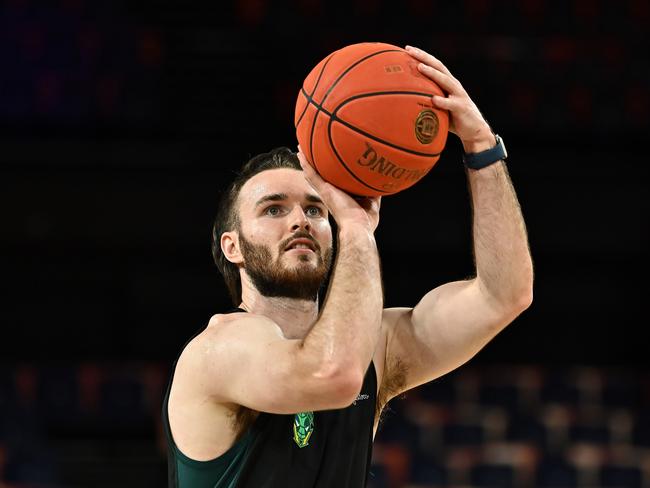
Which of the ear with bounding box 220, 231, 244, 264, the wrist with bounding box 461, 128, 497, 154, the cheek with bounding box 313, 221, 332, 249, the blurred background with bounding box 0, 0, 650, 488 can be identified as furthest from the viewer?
the blurred background with bounding box 0, 0, 650, 488

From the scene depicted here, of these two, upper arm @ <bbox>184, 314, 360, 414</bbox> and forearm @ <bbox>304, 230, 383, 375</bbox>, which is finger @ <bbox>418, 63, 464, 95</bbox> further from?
upper arm @ <bbox>184, 314, 360, 414</bbox>

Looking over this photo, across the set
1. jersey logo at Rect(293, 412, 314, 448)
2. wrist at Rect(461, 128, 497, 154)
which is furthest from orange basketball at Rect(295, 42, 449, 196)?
jersey logo at Rect(293, 412, 314, 448)

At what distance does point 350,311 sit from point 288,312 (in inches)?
19.7

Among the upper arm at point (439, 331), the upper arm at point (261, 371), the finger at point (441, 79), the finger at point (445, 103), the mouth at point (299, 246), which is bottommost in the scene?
the upper arm at point (439, 331)

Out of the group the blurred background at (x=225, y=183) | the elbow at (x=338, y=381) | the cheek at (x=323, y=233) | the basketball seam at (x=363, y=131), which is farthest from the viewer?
the blurred background at (x=225, y=183)

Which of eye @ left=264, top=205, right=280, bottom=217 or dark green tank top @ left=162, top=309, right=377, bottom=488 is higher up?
eye @ left=264, top=205, right=280, bottom=217

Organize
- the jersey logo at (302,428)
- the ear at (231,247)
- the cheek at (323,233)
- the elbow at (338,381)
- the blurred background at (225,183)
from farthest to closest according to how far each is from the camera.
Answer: the blurred background at (225,183) < the ear at (231,247) < the cheek at (323,233) < the jersey logo at (302,428) < the elbow at (338,381)

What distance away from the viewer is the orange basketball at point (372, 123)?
2744 millimetres

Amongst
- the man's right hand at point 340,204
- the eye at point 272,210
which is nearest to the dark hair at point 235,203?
the eye at point 272,210

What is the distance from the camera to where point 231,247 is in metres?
3.28

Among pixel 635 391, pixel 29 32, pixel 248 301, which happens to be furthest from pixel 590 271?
pixel 248 301

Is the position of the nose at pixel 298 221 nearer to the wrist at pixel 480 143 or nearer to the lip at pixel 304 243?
the lip at pixel 304 243

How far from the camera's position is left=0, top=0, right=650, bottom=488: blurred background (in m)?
9.81

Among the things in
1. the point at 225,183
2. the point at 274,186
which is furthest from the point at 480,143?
the point at 225,183
